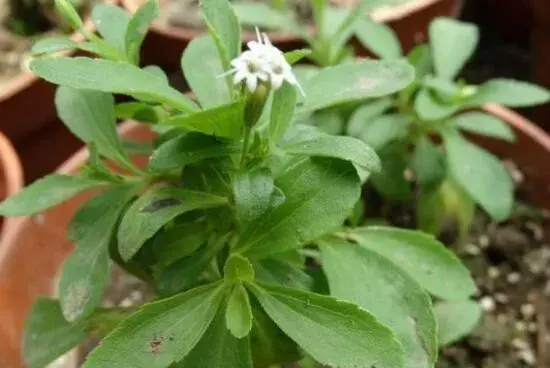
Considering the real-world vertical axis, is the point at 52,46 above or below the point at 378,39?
above

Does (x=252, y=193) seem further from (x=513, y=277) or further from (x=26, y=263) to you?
(x=513, y=277)

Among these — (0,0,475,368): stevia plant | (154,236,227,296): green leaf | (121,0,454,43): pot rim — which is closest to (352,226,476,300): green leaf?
(0,0,475,368): stevia plant

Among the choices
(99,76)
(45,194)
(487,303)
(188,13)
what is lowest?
(487,303)

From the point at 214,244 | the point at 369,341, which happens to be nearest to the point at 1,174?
the point at 214,244

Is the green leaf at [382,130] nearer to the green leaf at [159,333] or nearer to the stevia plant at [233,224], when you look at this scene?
the stevia plant at [233,224]

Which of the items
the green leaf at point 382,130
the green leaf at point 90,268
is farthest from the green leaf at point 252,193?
the green leaf at point 382,130

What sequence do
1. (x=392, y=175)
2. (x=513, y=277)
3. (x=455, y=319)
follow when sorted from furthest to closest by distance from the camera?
(x=513, y=277) < (x=392, y=175) < (x=455, y=319)

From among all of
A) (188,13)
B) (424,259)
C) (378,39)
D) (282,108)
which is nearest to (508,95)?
(378,39)
